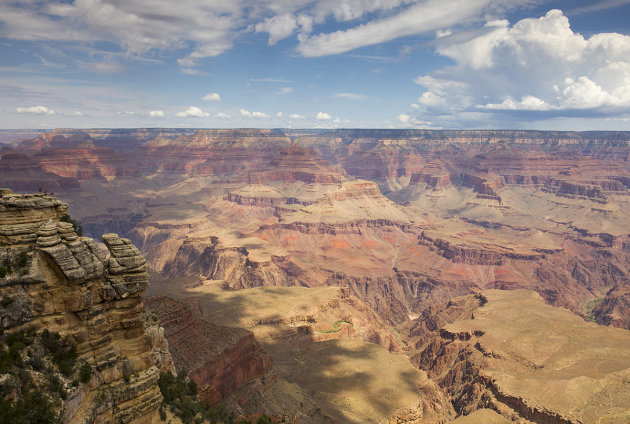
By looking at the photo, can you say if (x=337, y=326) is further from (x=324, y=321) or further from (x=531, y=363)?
(x=531, y=363)

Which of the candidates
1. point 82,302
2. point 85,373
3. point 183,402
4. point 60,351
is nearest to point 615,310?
point 183,402

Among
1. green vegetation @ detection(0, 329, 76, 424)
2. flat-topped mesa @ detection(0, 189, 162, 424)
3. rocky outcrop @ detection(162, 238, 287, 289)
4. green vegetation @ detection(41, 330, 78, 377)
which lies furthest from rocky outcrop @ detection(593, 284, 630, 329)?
green vegetation @ detection(0, 329, 76, 424)

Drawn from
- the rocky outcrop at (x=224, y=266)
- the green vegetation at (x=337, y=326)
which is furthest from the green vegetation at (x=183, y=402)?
the rocky outcrop at (x=224, y=266)

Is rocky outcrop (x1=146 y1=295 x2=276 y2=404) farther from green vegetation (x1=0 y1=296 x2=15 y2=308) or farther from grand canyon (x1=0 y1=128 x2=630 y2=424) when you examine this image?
green vegetation (x1=0 y1=296 x2=15 y2=308)

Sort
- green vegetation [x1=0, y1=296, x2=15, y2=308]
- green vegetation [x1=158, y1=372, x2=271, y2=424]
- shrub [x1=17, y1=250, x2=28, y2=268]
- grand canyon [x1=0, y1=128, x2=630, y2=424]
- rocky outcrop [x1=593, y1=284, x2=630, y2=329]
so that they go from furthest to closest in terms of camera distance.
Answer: rocky outcrop [x1=593, y1=284, x2=630, y2=329], green vegetation [x1=158, y1=372, x2=271, y2=424], grand canyon [x1=0, y1=128, x2=630, y2=424], shrub [x1=17, y1=250, x2=28, y2=268], green vegetation [x1=0, y1=296, x2=15, y2=308]

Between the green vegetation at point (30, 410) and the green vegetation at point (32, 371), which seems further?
the green vegetation at point (32, 371)

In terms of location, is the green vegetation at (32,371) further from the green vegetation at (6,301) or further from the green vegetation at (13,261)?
the green vegetation at (13,261)
